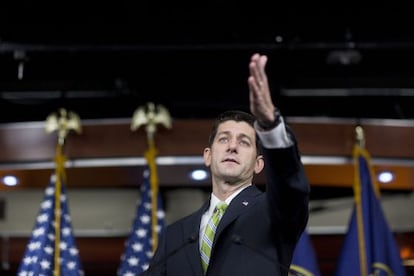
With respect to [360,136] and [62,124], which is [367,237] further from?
[62,124]

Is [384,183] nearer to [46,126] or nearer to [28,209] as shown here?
[46,126]

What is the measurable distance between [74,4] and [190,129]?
0.83m

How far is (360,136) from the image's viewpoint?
167 inches

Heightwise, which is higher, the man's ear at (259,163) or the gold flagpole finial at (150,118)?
the gold flagpole finial at (150,118)

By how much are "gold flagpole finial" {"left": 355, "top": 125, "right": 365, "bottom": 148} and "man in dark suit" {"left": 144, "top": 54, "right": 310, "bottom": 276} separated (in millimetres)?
2061

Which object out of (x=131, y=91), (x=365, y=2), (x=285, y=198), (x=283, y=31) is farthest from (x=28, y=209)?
(x=285, y=198)

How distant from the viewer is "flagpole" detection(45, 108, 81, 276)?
4.02 meters

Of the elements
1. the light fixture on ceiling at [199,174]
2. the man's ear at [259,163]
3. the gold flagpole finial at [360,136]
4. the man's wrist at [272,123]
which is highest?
the gold flagpole finial at [360,136]

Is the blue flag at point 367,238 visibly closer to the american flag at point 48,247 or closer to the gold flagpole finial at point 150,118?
the gold flagpole finial at point 150,118

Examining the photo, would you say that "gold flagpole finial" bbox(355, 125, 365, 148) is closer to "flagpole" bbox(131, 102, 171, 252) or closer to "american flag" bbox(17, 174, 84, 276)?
"flagpole" bbox(131, 102, 171, 252)

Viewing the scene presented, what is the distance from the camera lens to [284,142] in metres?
1.97

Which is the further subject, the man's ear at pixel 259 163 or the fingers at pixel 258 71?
the man's ear at pixel 259 163

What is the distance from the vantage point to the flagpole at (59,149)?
13.2 ft

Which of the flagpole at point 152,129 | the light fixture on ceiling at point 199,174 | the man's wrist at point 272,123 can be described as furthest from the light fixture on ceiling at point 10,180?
the man's wrist at point 272,123
